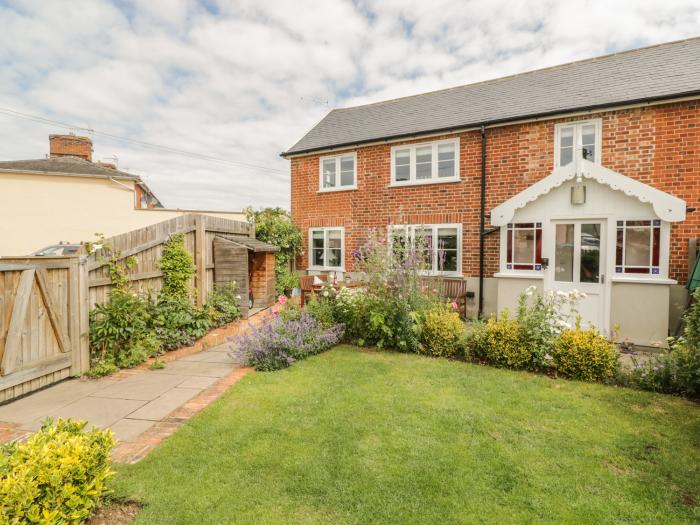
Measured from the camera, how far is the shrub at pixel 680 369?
4.61m

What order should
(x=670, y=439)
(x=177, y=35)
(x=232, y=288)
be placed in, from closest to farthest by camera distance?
1. (x=670, y=439)
2. (x=177, y=35)
3. (x=232, y=288)

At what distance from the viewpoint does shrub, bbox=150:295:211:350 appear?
6.80m

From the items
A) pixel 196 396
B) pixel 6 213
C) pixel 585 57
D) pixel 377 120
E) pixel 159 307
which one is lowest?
pixel 196 396

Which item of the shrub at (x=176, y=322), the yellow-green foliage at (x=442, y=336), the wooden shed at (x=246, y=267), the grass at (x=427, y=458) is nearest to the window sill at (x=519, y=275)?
the yellow-green foliage at (x=442, y=336)

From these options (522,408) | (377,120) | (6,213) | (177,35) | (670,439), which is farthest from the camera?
(6,213)

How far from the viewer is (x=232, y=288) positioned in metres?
9.14

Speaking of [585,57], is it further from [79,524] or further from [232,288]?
[79,524]

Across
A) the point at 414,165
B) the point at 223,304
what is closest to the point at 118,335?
the point at 223,304

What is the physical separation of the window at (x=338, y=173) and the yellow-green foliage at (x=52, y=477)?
1117 centimetres

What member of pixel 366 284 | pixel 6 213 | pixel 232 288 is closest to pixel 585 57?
pixel 366 284

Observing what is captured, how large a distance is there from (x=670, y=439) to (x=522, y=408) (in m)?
1.35

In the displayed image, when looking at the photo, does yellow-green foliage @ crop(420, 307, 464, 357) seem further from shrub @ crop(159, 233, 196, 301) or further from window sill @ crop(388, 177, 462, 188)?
window sill @ crop(388, 177, 462, 188)

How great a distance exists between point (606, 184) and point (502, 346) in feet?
15.1

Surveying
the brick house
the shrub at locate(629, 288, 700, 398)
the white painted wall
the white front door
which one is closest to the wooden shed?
the brick house
